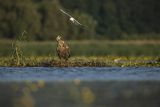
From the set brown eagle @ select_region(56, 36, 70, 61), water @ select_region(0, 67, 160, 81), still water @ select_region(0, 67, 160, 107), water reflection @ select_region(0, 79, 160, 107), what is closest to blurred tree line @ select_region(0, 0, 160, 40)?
brown eagle @ select_region(56, 36, 70, 61)

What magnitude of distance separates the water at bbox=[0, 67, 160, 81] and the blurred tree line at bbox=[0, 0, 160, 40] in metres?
20.3

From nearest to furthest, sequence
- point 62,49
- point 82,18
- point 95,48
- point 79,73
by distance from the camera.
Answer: point 79,73 → point 62,49 → point 95,48 → point 82,18

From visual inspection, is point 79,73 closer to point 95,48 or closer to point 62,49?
point 62,49

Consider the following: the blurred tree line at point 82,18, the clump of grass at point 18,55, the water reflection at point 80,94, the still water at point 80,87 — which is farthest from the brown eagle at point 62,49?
the blurred tree line at point 82,18

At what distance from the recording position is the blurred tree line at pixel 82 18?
64.7 m

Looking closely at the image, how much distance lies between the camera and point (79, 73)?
1016 inches

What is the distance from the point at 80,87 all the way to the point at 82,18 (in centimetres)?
4586

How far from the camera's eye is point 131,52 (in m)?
47.4

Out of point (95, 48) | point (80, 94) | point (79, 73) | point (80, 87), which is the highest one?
point (95, 48)

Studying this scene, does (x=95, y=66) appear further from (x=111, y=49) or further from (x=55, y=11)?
(x=55, y=11)

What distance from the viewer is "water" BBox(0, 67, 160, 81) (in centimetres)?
2431

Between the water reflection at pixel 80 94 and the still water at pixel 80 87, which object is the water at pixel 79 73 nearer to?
the still water at pixel 80 87

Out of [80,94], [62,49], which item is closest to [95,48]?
[62,49]

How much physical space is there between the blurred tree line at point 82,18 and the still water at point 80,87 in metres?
21.3
